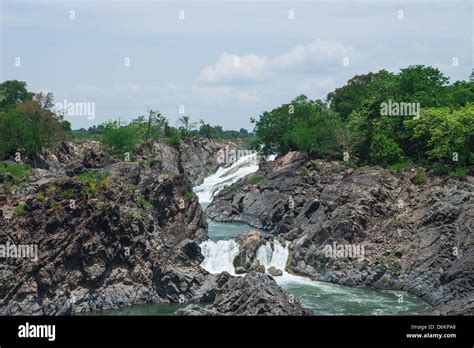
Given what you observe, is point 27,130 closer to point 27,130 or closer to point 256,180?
point 27,130

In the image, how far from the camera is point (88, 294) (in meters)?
36.6

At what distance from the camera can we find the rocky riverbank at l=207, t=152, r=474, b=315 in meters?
41.1

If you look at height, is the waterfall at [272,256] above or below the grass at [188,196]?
below

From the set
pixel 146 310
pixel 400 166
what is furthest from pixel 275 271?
pixel 400 166

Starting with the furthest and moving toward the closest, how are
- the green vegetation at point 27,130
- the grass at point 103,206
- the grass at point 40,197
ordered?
1. the green vegetation at point 27,130
2. the grass at point 103,206
3. the grass at point 40,197

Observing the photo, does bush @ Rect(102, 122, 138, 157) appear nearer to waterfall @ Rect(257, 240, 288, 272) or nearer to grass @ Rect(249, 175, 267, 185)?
grass @ Rect(249, 175, 267, 185)

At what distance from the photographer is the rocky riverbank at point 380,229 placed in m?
41.1

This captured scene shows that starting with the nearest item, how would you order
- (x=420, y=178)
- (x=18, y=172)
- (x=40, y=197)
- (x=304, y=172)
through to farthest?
(x=40, y=197), (x=18, y=172), (x=420, y=178), (x=304, y=172)

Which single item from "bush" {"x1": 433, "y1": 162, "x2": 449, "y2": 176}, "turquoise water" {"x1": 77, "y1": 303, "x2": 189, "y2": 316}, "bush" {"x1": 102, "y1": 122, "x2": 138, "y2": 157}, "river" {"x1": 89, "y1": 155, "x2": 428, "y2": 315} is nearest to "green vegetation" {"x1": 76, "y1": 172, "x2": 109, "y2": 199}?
"turquoise water" {"x1": 77, "y1": 303, "x2": 189, "y2": 316}

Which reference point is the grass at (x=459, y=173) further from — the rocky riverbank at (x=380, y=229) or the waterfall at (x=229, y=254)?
the waterfall at (x=229, y=254)

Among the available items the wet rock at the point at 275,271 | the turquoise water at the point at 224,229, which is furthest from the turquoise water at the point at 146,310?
the turquoise water at the point at 224,229

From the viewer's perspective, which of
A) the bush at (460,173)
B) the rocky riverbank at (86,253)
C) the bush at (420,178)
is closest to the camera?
the rocky riverbank at (86,253)

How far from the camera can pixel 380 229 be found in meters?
47.8
